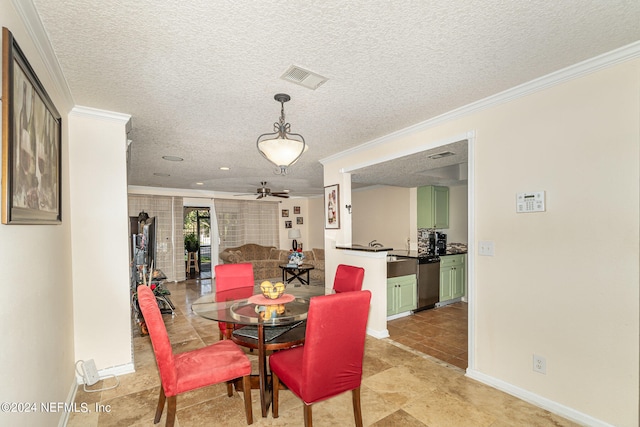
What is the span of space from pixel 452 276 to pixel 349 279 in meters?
2.99

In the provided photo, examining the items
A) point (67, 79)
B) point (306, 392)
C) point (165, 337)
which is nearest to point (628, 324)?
point (306, 392)

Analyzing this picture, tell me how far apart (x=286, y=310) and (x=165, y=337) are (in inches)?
33.0

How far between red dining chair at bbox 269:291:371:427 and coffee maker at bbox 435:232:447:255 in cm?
396

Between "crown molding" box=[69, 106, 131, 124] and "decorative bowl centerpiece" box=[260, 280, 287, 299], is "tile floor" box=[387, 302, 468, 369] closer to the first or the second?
"decorative bowl centerpiece" box=[260, 280, 287, 299]

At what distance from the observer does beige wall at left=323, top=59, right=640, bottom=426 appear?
184 centimetres

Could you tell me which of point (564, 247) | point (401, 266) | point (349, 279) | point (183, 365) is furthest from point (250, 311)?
point (401, 266)

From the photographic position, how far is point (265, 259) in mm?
8391

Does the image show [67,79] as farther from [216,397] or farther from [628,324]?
[628,324]

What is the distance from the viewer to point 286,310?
2299 mm

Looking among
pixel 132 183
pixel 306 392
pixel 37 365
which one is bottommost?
pixel 306 392

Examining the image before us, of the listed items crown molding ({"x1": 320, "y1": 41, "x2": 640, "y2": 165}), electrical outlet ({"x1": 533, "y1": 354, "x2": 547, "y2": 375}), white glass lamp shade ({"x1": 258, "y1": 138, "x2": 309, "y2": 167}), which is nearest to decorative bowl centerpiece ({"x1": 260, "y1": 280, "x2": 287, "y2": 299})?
white glass lamp shade ({"x1": 258, "y1": 138, "x2": 309, "y2": 167})

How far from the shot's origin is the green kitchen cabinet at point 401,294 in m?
4.28

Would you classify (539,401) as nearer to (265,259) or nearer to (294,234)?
(265,259)

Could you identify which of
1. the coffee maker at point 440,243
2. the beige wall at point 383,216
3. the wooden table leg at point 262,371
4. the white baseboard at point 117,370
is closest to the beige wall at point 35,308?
the white baseboard at point 117,370
